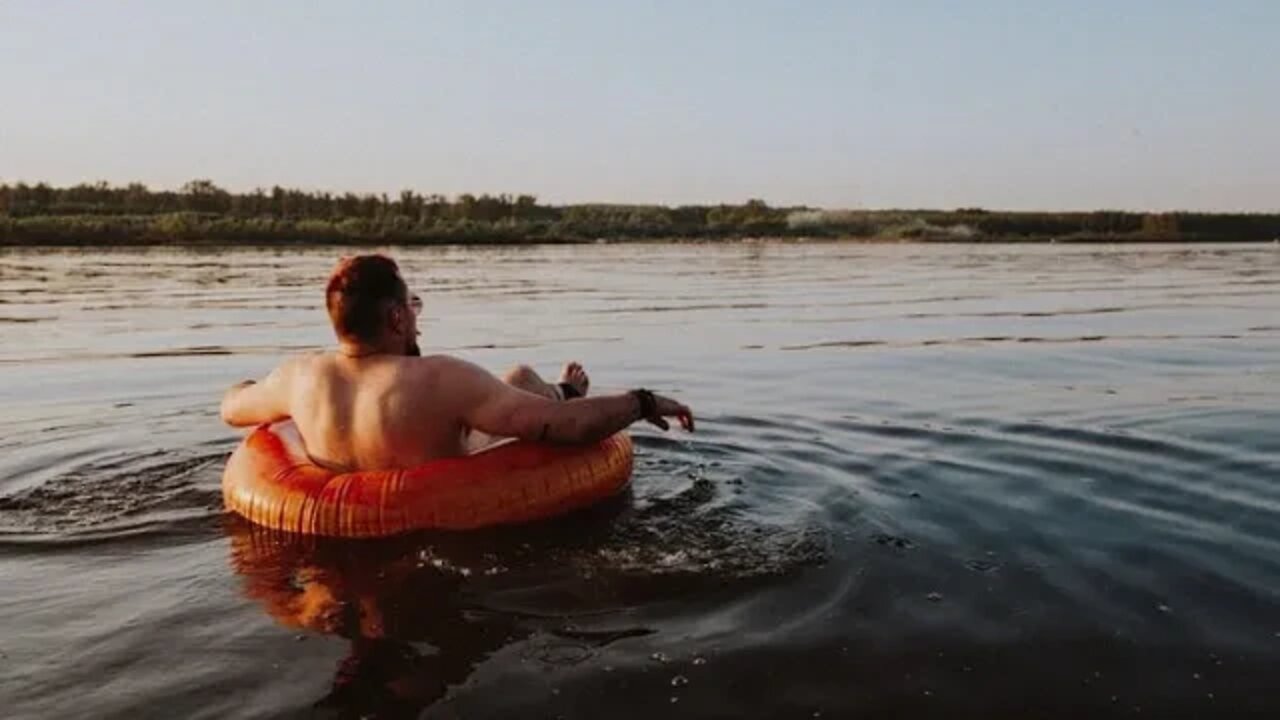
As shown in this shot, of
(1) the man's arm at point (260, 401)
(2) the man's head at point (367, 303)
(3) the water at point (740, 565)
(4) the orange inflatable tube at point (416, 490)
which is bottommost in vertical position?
(3) the water at point (740, 565)

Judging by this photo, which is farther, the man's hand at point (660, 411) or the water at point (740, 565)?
the man's hand at point (660, 411)

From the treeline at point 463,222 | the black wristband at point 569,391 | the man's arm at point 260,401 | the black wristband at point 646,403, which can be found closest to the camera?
the black wristband at point 646,403

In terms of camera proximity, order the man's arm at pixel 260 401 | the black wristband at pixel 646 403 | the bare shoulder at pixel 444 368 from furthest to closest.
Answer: the man's arm at pixel 260 401, the black wristband at pixel 646 403, the bare shoulder at pixel 444 368

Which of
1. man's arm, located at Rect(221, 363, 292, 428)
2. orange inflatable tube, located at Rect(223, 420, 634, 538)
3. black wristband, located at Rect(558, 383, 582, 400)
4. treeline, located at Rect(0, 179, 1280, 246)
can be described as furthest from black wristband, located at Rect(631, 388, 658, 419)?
treeline, located at Rect(0, 179, 1280, 246)

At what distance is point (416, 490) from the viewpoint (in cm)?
588

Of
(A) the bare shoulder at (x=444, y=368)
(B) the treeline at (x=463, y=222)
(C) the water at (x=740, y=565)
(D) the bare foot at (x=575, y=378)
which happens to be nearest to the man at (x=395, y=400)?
(A) the bare shoulder at (x=444, y=368)

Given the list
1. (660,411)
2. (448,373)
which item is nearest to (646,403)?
(660,411)

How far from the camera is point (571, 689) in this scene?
3984mm

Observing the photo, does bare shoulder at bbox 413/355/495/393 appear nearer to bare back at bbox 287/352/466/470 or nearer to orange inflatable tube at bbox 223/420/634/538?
bare back at bbox 287/352/466/470

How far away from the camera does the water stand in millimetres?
4016

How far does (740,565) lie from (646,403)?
126 cm

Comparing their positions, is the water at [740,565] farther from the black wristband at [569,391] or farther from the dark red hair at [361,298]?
the dark red hair at [361,298]

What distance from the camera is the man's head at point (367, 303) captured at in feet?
19.3

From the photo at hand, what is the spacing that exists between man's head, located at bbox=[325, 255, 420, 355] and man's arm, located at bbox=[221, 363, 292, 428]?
64 centimetres
